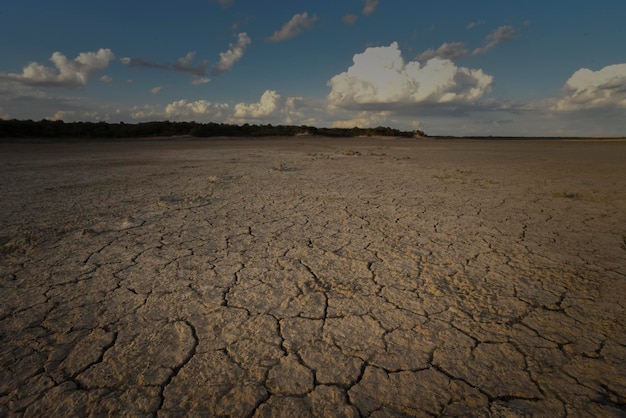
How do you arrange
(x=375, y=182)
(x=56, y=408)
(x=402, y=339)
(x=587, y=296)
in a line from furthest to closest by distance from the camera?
(x=375, y=182), (x=587, y=296), (x=402, y=339), (x=56, y=408)

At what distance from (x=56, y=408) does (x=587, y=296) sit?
10.4ft

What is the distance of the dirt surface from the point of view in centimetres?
135

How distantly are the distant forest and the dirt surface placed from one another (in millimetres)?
21203

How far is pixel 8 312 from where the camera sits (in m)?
1.87

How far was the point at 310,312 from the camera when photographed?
1945mm

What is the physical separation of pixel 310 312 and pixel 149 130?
28008mm

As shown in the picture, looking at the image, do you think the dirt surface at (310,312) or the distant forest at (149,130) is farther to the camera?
the distant forest at (149,130)

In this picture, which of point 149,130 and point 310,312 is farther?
point 149,130

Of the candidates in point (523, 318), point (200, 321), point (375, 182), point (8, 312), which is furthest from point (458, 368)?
point (375, 182)

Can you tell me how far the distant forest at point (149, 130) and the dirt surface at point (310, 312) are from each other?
2120cm

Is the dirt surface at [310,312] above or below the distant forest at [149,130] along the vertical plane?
below

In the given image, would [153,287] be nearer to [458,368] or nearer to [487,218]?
[458,368]

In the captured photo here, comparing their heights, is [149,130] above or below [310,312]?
above

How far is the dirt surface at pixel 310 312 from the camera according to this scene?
Result: 1347mm
